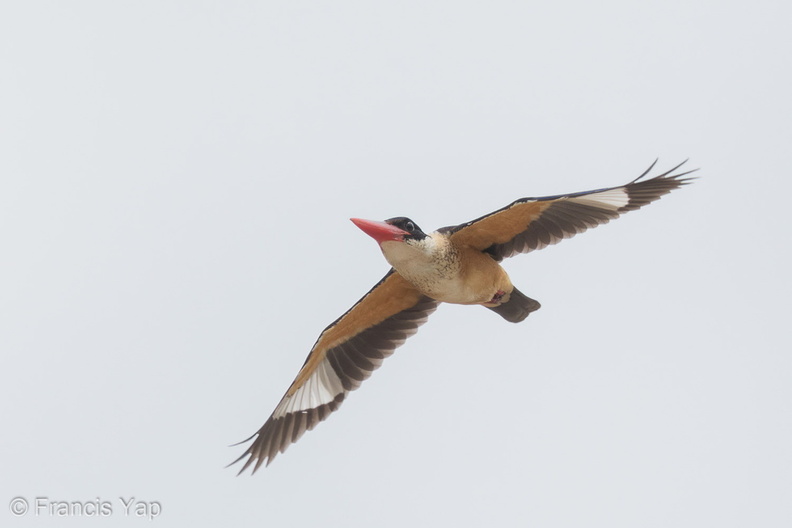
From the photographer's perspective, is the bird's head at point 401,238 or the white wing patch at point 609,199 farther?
the white wing patch at point 609,199

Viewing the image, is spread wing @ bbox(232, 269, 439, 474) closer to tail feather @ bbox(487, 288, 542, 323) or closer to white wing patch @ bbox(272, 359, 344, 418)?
white wing patch @ bbox(272, 359, 344, 418)

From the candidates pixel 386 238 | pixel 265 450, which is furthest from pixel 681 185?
pixel 265 450

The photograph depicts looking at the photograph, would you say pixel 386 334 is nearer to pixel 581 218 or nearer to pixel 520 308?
pixel 520 308

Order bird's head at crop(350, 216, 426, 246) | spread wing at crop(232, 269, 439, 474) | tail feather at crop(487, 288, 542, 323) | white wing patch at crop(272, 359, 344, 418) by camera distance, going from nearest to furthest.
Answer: bird's head at crop(350, 216, 426, 246) < tail feather at crop(487, 288, 542, 323) < spread wing at crop(232, 269, 439, 474) < white wing patch at crop(272, 359, 344, 418)

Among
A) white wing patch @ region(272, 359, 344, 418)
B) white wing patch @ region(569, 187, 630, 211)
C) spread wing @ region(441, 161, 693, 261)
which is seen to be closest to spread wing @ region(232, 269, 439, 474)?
white wing patch @ region(272, 359, 344, 418)

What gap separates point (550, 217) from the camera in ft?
→ 36.1

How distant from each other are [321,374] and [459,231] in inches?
114

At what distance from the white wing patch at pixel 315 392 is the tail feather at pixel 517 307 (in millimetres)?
2298

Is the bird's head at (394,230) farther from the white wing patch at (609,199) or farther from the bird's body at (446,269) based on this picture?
the white wing patch at (609,199)

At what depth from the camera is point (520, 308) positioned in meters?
11.7

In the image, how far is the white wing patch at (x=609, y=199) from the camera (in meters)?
10.7

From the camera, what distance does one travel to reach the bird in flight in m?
10.5

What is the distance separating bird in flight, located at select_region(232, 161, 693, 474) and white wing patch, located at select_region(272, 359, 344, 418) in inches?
0.5

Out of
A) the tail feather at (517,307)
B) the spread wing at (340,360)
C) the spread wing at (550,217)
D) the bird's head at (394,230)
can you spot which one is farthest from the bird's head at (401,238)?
the tail feather at (517,307)
